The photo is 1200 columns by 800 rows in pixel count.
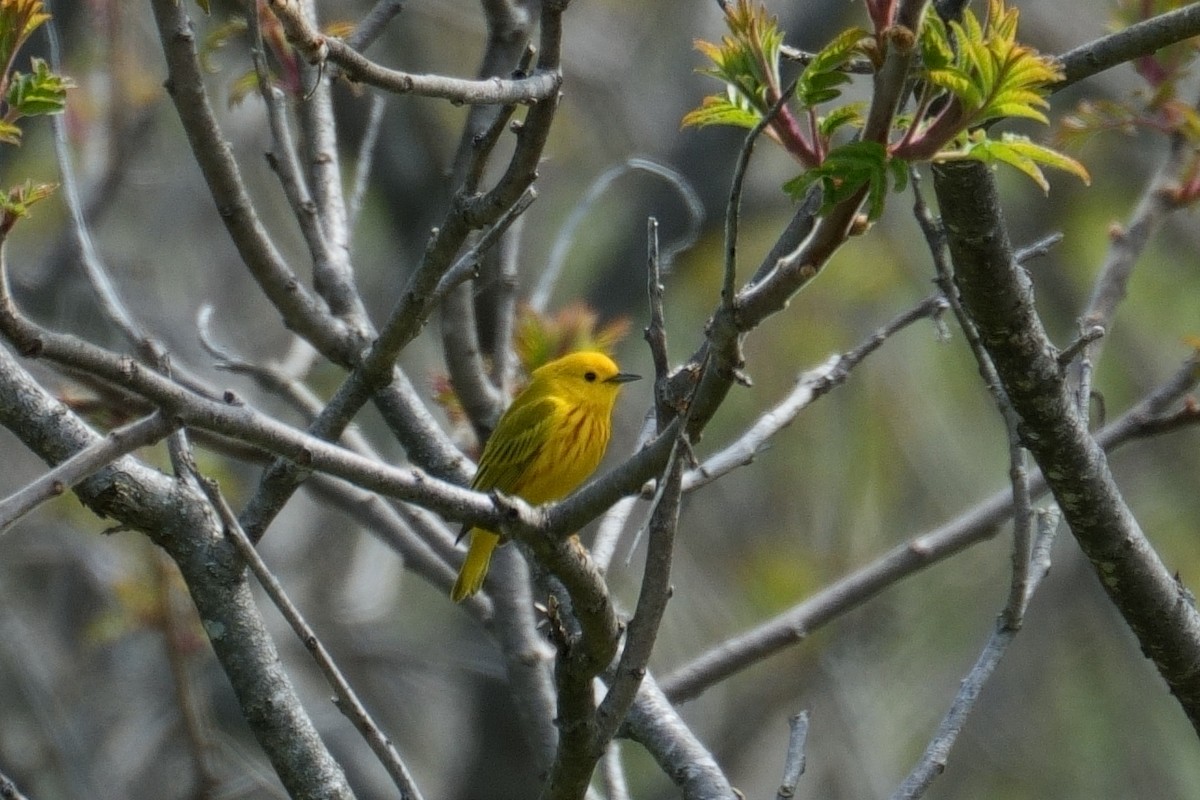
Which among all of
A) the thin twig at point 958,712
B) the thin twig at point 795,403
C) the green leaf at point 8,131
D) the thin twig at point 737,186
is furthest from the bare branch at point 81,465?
the thin twig at point 958,712

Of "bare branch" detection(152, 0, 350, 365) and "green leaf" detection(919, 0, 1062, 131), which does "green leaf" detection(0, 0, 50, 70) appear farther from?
"green leaf" detection(919, 0, 1062, 131)

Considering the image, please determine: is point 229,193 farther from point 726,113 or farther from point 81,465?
point 81,465

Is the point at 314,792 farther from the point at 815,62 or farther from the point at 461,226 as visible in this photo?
the point at 815,62

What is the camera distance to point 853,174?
63.3 inches

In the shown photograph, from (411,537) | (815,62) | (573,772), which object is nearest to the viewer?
(815,62)

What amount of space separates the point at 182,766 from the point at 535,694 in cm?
476

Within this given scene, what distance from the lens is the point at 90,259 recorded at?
3662 mm

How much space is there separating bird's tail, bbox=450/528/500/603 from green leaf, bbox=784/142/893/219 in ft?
8.73

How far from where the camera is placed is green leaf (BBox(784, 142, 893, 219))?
159cm

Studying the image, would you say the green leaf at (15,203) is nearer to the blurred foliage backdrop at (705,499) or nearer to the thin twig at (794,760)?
the thin twig at (794,760)

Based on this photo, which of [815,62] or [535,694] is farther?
[535,694]

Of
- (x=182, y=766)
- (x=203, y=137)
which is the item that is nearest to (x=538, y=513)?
(x=203, y=137)

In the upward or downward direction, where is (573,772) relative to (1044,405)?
downward

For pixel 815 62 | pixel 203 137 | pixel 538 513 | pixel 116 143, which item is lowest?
pixel 538 513
